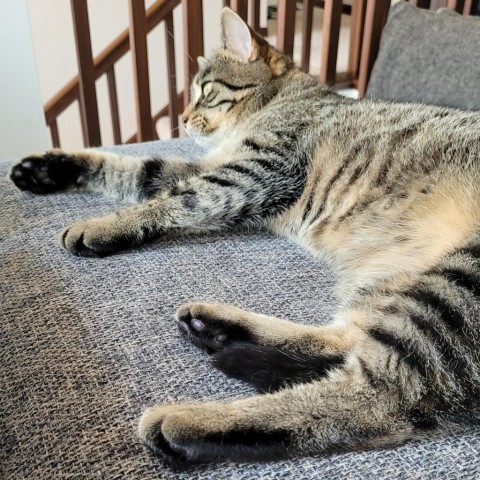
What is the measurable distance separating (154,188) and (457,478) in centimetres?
95

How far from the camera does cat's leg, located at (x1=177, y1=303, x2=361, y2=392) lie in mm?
792

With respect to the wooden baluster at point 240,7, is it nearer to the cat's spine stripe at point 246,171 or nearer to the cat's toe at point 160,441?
the cat's spine stripe at point 246,171

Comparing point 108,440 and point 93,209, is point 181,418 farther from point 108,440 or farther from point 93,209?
point 93,209

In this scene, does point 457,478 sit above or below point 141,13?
below

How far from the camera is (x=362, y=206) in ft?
3.67

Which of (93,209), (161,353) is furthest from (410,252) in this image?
(93,209)

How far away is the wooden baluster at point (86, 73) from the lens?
167 centimetres

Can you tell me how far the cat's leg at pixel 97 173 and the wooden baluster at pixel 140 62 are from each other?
504 mm

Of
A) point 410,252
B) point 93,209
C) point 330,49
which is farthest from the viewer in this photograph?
point 330,49

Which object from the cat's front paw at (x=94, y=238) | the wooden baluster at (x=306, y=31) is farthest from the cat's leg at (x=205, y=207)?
the wooden baluster at (x=306, y=31)

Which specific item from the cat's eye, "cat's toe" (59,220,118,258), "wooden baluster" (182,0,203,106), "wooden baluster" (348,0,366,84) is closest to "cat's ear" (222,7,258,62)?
the cat's eye

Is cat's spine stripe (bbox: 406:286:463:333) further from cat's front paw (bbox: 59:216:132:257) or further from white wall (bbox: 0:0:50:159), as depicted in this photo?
white wall (bbox: 0:0:50:159)

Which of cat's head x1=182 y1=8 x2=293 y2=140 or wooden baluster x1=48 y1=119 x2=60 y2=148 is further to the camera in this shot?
wooden baluster x1=48 y1=119 x2=60 y2=148

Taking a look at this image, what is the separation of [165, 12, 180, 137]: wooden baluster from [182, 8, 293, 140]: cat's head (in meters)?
0.59
